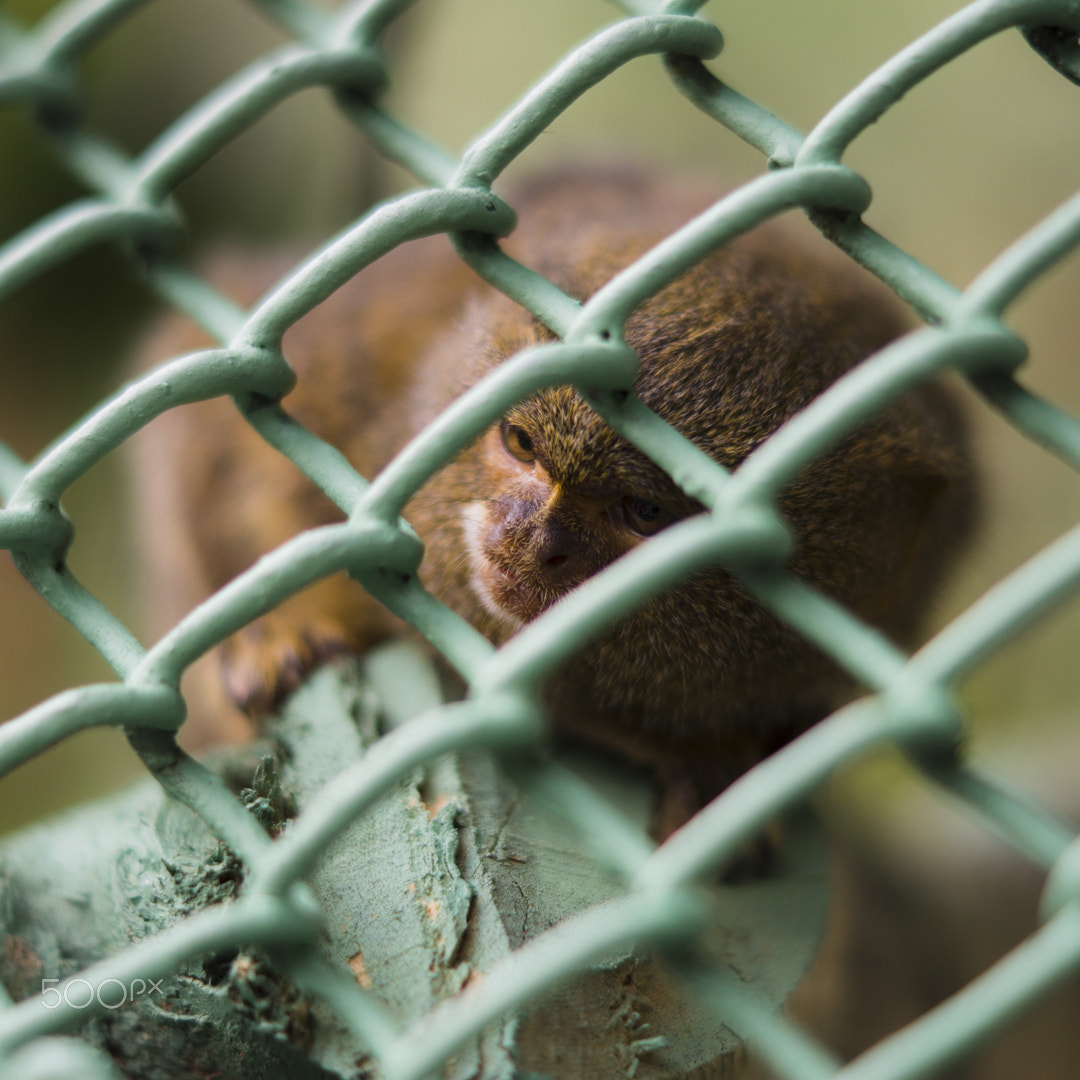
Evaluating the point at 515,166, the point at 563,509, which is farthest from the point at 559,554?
the point at 515,166

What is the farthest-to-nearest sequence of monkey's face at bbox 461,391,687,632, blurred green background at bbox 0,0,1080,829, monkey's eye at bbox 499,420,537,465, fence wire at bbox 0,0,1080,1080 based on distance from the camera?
blurred green background at bbox 0,0,1080,829 < monkey's eye at bbox 499,420,537,465 < monkey's face at bbox 461,391,687,632 < fence wire at bbox 0,0,1080,1080

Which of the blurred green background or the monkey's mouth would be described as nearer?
the monkey's mouth

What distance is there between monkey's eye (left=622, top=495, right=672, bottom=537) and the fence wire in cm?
61

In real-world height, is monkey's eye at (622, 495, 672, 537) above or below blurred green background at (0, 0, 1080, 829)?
below

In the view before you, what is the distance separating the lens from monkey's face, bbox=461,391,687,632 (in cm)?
179

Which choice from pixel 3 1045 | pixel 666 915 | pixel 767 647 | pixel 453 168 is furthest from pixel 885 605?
pixel 3 1045

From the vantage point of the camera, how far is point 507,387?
43.5 inches

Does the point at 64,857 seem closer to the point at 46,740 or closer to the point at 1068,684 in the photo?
the point at 46,740
